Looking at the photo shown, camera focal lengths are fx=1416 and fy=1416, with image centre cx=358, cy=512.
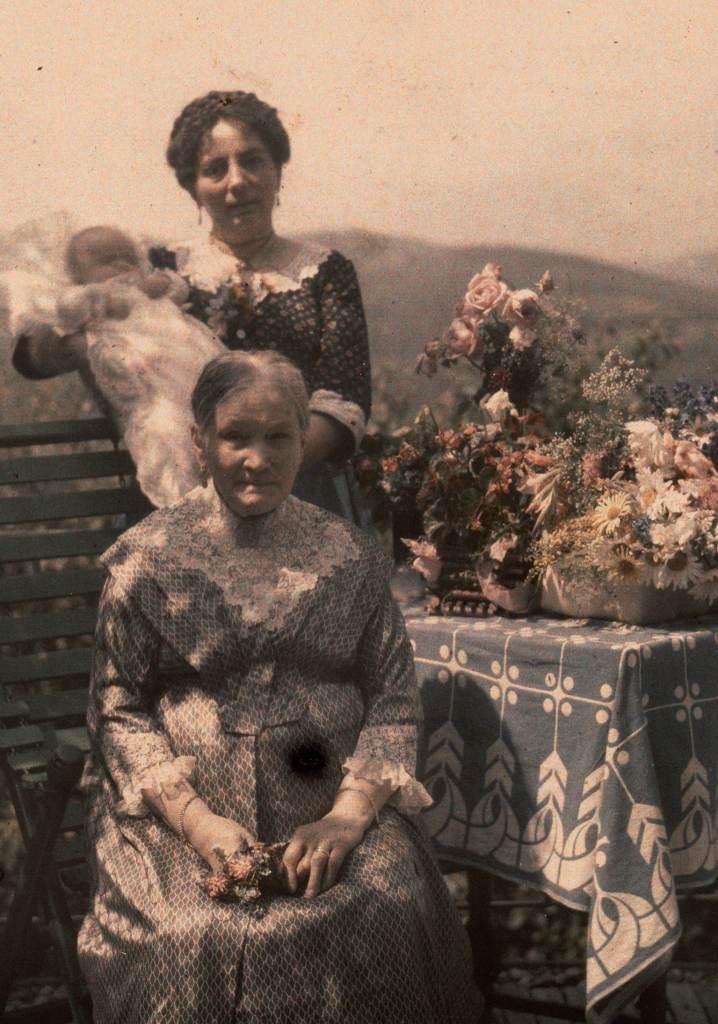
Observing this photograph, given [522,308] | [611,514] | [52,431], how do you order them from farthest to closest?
[52,431]
[522,308]
[611,514]

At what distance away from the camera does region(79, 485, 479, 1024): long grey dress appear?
257 cm

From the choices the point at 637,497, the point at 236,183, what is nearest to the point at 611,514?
the point at 637,497

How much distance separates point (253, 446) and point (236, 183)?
3.98ft

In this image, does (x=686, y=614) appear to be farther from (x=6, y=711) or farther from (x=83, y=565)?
(x=83, y=565)

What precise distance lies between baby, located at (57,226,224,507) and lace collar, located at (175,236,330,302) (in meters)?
0.11

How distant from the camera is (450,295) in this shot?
4.25 meters

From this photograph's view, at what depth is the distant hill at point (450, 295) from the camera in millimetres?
4109

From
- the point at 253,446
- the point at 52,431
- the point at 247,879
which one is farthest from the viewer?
the point at 52,431

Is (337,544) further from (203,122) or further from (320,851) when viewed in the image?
(203,122)

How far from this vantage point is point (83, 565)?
4637mm

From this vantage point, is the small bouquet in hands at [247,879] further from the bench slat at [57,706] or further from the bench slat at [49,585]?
the bench slat at [49,585]

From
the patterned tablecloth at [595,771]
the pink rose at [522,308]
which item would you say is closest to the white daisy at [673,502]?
the patterned tablecloth at [595,771]

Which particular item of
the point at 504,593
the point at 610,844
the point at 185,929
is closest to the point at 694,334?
the point at 504,593

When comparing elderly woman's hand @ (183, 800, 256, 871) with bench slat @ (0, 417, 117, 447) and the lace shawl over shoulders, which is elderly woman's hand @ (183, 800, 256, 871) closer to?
the lace shawl over shoulders
